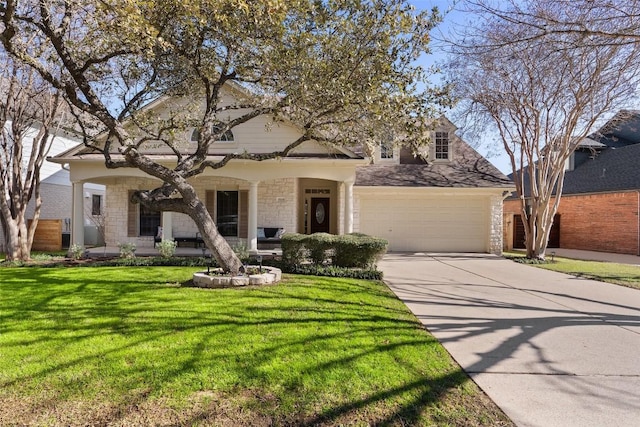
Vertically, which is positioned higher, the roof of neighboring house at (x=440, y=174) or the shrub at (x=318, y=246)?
the roof of neighboring house at (x=440, y=174)

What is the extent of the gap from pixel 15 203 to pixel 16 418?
11.2 metres

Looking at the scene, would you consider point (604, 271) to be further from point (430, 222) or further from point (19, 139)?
point (19, 139)

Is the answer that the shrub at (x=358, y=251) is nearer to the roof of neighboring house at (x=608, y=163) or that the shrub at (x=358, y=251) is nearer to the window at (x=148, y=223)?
the window at (x=148, y=223)

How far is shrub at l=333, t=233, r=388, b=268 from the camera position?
10.2 meters

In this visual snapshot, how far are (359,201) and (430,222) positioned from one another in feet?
9.77

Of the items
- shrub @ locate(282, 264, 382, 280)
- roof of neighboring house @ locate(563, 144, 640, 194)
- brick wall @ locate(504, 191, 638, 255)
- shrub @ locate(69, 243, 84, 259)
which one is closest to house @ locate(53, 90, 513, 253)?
shrub @ locate(69, 243, 84, 259)

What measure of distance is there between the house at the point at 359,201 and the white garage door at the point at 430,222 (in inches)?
1.6

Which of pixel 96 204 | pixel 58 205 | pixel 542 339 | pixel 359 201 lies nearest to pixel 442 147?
pixel 359 201

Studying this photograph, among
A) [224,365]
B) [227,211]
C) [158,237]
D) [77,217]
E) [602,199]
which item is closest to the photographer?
[224,365]

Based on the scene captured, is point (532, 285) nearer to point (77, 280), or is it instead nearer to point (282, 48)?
point (282, 48)

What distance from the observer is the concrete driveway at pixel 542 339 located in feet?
11.4

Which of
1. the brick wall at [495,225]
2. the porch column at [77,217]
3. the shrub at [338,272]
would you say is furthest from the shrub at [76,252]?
the brick wall at [495,225]

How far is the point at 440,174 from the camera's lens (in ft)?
56.1

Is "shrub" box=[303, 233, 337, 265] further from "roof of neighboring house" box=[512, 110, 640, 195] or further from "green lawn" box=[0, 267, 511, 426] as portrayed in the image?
"roof of neighboring house" box=[512, 110, 640, 195]
